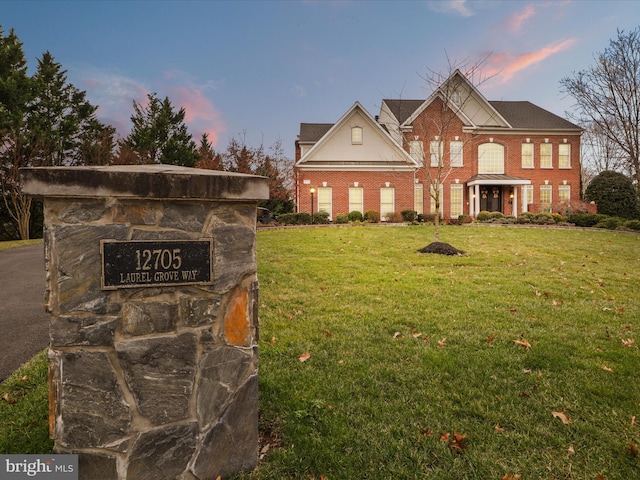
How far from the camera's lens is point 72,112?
3186 centimetres

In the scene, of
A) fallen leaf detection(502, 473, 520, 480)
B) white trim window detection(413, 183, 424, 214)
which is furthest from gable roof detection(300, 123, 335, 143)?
fallen leaf detection(502, 473, 520, 480)

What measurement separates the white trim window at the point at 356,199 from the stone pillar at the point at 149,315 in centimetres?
2303

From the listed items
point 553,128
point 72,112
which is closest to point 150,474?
point 553,128

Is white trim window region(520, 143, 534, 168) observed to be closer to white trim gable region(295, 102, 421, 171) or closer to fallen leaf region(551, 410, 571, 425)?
white trim gable region(295, 102, 421, 171)

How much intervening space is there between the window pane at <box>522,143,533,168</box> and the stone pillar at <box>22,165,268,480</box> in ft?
107

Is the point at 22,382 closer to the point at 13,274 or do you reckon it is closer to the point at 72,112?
the point at 13,274

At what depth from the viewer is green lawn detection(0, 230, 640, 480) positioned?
260cm

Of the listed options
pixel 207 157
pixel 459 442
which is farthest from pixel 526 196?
pixel 459 442

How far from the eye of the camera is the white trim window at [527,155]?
96.7 feet

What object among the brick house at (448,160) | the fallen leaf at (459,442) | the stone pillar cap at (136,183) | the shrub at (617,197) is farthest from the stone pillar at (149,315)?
the shrub at (617,197)

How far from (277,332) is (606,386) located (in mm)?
3598

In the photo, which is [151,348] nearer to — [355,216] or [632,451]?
[632,451]

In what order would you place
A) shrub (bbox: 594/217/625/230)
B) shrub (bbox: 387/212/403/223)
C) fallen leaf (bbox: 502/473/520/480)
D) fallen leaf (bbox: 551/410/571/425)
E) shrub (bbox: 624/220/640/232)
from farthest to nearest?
shrub (bbox: 387/212/403/223), shrub (bbox: 594/217/625/230), shrub (bbox: 624/220/640/232), fallen leaf (bbox: 551/410/571/425), fallen leaf (bbox: 502/473/520/480)

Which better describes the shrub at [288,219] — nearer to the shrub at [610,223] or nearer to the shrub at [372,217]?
the shrub at [372,217]
